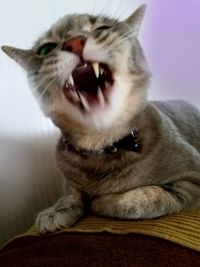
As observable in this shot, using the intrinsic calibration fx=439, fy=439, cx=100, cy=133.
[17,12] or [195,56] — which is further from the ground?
[17,12]

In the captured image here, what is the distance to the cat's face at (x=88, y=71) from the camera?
83cm

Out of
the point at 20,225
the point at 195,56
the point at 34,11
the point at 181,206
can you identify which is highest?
the point at 34,11

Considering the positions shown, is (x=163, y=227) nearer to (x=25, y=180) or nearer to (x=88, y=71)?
(x=88, y=71)

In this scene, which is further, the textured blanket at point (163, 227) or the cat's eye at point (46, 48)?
the cat's eye at point (46, 48)

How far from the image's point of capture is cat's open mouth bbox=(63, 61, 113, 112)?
0.83 meters

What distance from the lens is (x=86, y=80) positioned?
0.84 meters

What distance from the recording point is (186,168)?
977 mm

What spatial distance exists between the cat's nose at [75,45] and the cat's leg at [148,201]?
297 mm

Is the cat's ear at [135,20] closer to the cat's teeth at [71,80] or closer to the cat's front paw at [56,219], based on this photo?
the cat's teeth at [71,80]

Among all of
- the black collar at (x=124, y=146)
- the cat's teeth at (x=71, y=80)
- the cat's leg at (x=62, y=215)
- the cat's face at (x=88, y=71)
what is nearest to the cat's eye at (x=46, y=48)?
the cat's face at (x=88, y=71)

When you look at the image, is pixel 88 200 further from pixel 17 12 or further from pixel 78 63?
pixel 17 12

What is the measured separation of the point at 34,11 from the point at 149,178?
0.67 m

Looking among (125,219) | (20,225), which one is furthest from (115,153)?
(20,225)

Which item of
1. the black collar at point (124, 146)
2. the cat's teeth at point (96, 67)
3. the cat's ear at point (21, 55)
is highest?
the cat's ear at point (21, 55)
